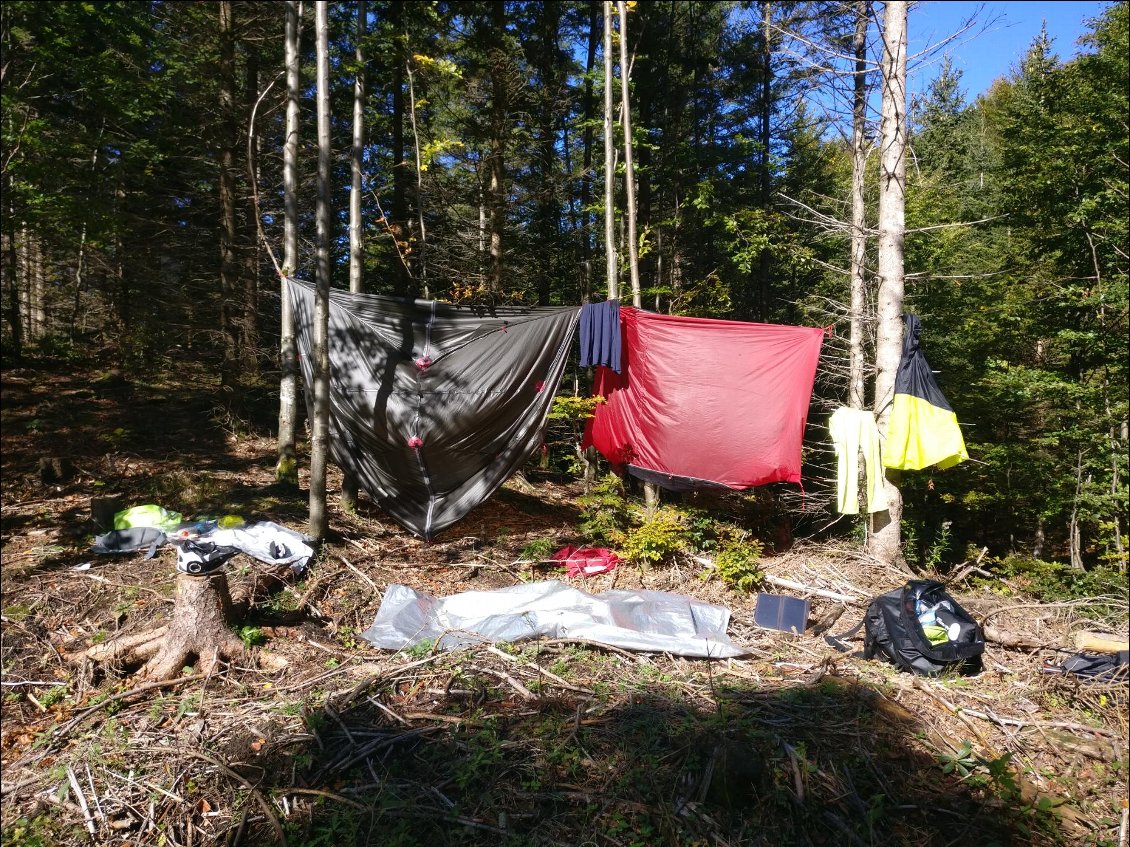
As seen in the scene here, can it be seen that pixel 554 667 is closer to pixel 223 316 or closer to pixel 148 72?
pixel 223 316

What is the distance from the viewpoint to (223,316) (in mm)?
9078

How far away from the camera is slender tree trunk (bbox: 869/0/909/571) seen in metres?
5.29

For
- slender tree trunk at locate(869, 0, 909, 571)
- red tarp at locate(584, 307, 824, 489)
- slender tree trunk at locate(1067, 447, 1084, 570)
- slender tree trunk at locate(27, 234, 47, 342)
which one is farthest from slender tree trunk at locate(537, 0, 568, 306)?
slender tree trunk at locate(27, 234, 47, 342)

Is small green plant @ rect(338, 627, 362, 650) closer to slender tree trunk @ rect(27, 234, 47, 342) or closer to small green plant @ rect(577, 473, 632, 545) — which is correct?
small green plant @ rect(577, 473, 632, 545)

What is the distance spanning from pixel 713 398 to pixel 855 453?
1.24 meters

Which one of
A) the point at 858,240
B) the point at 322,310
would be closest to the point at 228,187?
the point at 322,310

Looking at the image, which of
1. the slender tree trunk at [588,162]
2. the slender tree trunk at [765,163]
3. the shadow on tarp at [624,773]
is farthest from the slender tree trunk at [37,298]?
the slender tree trunk at [765,163]

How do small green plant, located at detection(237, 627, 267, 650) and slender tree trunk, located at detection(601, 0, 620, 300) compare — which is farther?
slender tree trunk, located at detection(601, 0, 620, 300)

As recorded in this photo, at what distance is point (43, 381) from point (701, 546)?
986 cm

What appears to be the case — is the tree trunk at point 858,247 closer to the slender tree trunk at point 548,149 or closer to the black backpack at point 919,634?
the black backpack at point 919,634

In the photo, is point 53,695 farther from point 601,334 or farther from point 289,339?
point 601,334

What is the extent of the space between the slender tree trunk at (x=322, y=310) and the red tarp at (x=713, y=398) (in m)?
2.64

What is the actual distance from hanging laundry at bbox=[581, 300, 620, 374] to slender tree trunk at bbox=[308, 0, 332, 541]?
2275mm

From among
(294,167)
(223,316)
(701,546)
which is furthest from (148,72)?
(701,546)
